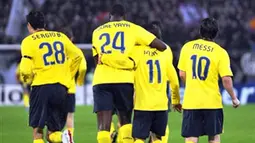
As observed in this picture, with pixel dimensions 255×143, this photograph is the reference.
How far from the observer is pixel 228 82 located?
1055 centimetres

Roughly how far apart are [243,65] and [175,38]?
2505mm

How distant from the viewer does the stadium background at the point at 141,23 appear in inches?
1008

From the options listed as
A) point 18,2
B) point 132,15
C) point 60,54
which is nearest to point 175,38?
point 132,15

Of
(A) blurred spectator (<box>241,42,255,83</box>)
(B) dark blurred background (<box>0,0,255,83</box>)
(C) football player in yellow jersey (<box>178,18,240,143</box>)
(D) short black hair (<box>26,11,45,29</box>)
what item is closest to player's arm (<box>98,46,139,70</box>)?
(C) football player in yellow jersey (<box>178,18,240,143</box>)

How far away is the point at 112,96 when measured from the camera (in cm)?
1073

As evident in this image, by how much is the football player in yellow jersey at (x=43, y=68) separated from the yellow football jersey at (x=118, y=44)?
779mm

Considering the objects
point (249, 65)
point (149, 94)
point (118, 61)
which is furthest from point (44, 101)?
point (249, 65)

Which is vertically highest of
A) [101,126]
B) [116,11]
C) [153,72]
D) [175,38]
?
[175,38]

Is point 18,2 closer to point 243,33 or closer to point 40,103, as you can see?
point 243,33

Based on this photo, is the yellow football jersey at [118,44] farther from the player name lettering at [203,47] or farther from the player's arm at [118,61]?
the player name lettering at [203,47]

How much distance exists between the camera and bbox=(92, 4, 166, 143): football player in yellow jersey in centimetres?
1062

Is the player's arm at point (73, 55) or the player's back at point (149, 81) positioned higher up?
the player's arm at point (73, 55)

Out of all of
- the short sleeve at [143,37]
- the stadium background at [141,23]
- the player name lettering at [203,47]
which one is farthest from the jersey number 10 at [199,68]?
the stadium background at [141,23]

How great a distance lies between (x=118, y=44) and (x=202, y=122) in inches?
61.4
